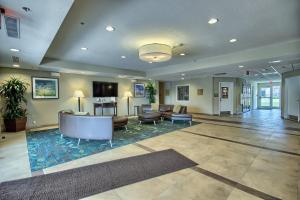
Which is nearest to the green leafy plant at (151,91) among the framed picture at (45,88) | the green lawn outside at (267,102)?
the framed picture at (45,88)

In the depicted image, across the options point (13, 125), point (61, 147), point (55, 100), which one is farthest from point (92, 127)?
point (55, 100)

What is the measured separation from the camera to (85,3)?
2506 mm

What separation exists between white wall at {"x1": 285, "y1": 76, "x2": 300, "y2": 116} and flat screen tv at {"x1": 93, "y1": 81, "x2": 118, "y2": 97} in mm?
9307

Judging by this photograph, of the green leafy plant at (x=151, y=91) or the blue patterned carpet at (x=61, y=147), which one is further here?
the green leafy plant at (x=151, y=91)

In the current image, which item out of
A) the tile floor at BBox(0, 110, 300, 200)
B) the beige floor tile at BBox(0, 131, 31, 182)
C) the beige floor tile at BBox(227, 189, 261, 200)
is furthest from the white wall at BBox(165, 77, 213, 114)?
the beige floor tile at BBox(0, 131, 31, 182)

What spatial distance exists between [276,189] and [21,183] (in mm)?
3705

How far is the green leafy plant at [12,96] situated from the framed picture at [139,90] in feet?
18.8

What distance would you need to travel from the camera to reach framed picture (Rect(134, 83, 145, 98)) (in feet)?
33.8

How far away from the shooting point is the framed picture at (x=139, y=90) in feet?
33.8

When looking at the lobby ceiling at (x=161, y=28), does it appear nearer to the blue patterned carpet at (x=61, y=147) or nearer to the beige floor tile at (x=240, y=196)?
the blue patterned carpet at (x=61, y=147)

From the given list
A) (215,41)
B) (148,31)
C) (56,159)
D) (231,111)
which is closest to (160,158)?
(56,159)

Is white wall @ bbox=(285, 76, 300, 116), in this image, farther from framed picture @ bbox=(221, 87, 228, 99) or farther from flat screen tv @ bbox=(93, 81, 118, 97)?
flat screen tv @ bbox=(93, 81, 118, 97)

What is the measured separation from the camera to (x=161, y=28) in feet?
11.5

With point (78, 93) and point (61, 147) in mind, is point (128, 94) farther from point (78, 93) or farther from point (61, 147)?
point (61, 147)
